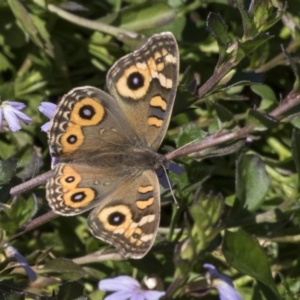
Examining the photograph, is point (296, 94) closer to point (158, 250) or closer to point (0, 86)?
point (158, 250)

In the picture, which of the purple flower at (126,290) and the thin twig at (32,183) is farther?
the purple flower at (126,290)

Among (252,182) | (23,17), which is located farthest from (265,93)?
(23,17)

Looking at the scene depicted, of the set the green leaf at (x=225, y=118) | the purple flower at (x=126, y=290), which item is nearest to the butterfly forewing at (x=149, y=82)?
the green leaf at (x=225, y=118)

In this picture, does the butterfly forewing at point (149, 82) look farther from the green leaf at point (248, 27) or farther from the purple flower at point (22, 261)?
the purple flower at point (22, 261)

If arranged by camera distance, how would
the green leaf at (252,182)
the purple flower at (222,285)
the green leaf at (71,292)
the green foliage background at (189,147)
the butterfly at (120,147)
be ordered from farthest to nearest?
the green leaf at (252,182) → the purple flower at (222,285) → the green foliage background at (189,147) → the green leaf at (71,292) → the butterfly at (120,147)

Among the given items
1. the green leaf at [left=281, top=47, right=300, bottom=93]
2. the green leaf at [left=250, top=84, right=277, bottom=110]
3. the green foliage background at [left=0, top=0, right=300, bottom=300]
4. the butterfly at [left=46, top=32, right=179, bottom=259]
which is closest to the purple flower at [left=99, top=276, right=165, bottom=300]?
the green foliage background at [left=0, top=0, right=300, bottom=300]

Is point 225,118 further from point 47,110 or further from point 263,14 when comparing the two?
point 47,110

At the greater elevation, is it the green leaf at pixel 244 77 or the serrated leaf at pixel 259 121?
the green leaf at pixel 244 77
